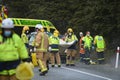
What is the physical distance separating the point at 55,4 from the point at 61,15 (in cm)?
136

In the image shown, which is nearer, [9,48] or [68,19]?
[9,48]

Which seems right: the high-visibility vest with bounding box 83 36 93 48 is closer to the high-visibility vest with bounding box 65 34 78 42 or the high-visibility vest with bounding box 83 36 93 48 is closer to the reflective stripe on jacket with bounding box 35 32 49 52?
the high-visibility vest with bounding box 65 34 78 42

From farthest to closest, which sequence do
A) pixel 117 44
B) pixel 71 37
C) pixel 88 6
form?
pixel 88 6 < pixel 117 44 < pixel 71 37

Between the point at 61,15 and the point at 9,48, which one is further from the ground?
the point at 61,15

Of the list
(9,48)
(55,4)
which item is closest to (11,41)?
(9,48)

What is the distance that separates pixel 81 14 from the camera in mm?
35125

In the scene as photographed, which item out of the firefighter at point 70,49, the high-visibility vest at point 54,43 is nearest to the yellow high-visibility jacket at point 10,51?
the high-visibility vest at point 54,43

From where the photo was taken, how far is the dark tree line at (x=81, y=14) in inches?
1230

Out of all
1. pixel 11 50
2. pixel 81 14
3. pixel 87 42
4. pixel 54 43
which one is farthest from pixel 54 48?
pixel 81 14

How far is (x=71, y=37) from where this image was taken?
2327cm

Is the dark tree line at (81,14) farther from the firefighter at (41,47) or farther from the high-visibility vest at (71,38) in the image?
the firefighter at (41,47)

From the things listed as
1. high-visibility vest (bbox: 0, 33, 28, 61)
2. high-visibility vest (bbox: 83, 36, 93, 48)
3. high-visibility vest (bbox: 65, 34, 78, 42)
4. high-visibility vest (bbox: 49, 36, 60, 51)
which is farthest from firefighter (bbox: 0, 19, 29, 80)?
high-visibility vest (bbox: 83, 36, 93, 48)

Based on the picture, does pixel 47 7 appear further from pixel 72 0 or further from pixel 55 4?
pixel 72 0

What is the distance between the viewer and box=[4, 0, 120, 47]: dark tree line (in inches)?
1230
